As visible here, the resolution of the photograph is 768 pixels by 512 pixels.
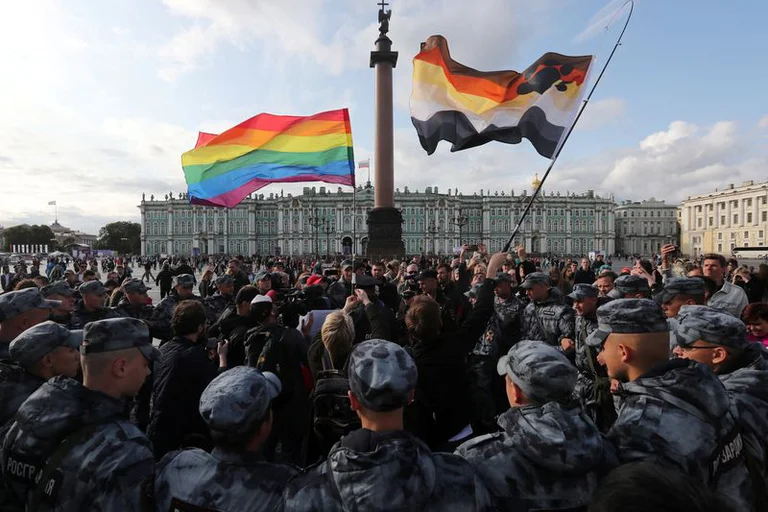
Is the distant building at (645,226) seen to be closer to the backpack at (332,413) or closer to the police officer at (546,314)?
the police officer at (546,314)

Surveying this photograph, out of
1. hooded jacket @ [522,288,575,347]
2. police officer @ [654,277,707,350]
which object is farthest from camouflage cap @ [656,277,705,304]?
hooded jacket @ [522,288,575,347]

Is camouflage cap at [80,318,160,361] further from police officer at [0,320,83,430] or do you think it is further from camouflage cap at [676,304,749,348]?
camouflage cap at [676,304,749,348]

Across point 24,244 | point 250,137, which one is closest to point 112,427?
point 250,137

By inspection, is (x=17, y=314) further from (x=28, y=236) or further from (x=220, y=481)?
(x=28, y=236)

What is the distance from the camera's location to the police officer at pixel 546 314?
3.79m

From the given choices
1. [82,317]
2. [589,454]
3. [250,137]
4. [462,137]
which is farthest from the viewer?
[462,137]

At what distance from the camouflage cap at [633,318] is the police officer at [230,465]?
1.22 metres

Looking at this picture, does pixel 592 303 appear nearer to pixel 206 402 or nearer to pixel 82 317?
pixel 206 402

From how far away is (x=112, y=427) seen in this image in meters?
1.57

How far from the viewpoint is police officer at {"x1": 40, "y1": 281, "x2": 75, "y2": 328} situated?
3.95m

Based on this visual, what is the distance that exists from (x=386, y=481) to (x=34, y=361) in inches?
68.1

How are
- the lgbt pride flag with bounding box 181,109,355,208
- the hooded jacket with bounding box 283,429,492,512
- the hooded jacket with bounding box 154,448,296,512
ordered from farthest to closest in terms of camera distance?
the lgbt pride flag with bounding box 181,109,355,208
the hooded jacket with bounding box 154,448,296,512
the hooded jacket with bounding box 283,429,492,512

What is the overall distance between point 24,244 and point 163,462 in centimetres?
10475

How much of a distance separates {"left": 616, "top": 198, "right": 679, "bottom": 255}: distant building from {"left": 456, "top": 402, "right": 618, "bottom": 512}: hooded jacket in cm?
10804
